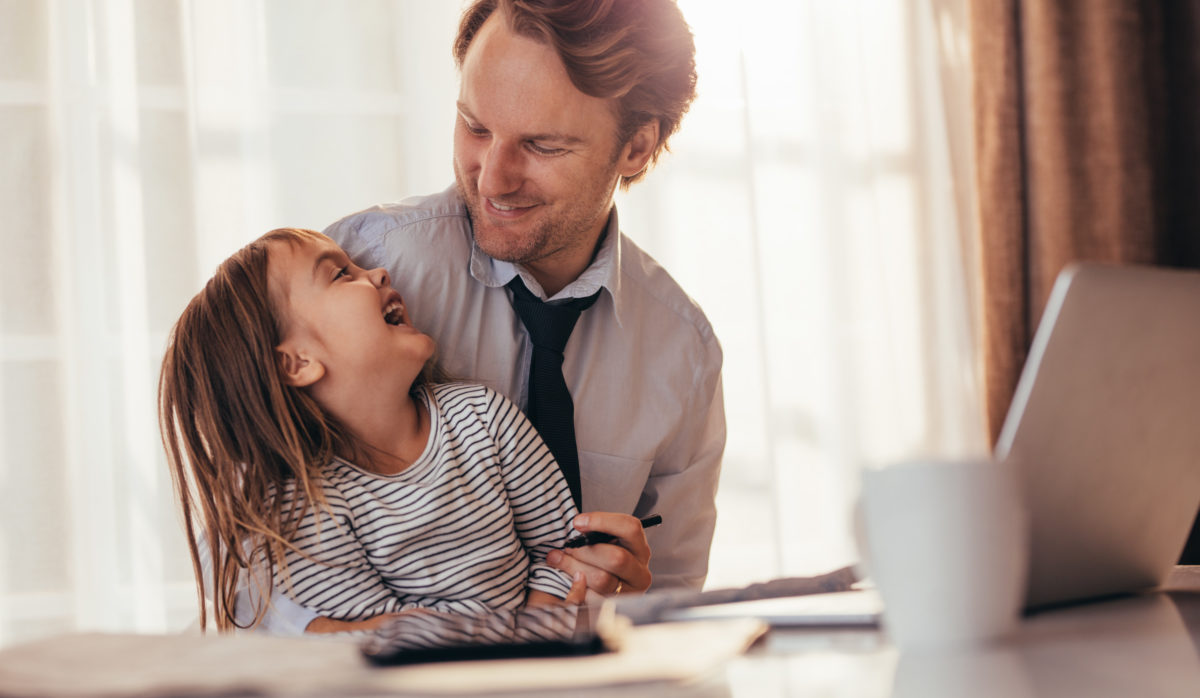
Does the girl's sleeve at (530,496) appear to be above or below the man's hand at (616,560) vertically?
above

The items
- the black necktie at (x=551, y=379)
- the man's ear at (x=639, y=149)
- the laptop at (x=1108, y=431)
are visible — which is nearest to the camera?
the laptop at (x=1108, y=431)

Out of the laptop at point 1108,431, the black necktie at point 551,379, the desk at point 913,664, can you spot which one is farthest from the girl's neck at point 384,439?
the laptop at point 1108,431

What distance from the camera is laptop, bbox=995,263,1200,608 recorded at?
695mm

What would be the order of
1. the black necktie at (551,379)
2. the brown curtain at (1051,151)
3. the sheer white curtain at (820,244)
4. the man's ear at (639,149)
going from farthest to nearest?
the brown curtain at (1051,151)
the sheer white curtain at (820,244)
the man's ear at (639,149)
the black necktie at (551,379)

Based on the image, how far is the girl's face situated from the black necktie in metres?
0.24

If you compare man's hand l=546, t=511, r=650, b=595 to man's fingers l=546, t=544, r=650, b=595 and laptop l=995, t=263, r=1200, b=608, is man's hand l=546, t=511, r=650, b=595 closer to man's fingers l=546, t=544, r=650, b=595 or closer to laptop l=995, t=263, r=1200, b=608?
man's fingers l=546, t=544, r=650, b=595

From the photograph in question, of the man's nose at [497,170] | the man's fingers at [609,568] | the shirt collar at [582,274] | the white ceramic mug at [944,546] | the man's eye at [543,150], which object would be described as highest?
the man's eye at [543,150]

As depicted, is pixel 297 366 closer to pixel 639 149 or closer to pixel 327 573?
pixel 327 573

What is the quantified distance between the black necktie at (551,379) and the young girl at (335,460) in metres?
0.11

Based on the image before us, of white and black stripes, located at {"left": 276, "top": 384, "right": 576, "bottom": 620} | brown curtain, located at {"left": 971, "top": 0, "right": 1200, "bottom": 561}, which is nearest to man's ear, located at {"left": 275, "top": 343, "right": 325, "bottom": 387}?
white and black stripes, located at {"left": 276, "top": 384, "right": 576, "bottom": 620}

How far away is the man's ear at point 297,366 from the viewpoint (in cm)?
126

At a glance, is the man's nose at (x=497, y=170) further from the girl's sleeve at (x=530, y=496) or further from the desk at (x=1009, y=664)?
the desk at (x=1009, y=664)

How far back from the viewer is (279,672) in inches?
21.5

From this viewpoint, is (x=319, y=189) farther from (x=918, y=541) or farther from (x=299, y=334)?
(x=918, y=541)
